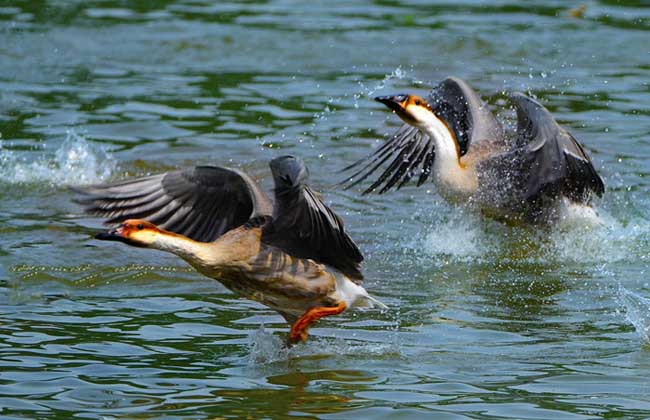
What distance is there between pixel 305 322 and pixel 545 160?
300cm

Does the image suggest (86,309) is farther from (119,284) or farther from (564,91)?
(564,91)

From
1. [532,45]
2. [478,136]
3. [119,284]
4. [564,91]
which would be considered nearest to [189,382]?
[119,284]

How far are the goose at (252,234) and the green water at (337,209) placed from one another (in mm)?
275

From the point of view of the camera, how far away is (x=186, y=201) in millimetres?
7258

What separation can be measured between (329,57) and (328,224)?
8.61m

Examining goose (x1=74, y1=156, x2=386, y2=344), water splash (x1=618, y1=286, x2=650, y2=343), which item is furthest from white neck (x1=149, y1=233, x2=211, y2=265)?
water splash (x1=618, y1=286, x2=650, y2=343)

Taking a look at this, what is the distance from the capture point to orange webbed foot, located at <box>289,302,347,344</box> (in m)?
6.88

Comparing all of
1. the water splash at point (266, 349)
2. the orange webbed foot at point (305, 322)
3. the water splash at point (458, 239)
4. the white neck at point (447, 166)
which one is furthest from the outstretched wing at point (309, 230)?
the white neck at point (447, 166)

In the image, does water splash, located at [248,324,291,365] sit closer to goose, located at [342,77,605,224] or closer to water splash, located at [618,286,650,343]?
water splash, located at [618,286,650,343]

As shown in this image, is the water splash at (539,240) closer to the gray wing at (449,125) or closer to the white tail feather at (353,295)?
the gray wing at (449,125)

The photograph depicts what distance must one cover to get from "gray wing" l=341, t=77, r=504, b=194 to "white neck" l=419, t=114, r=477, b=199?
521mm

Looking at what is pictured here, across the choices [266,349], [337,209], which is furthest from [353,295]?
[337,209]

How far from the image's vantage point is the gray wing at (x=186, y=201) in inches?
279

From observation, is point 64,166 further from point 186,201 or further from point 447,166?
point 186,201
